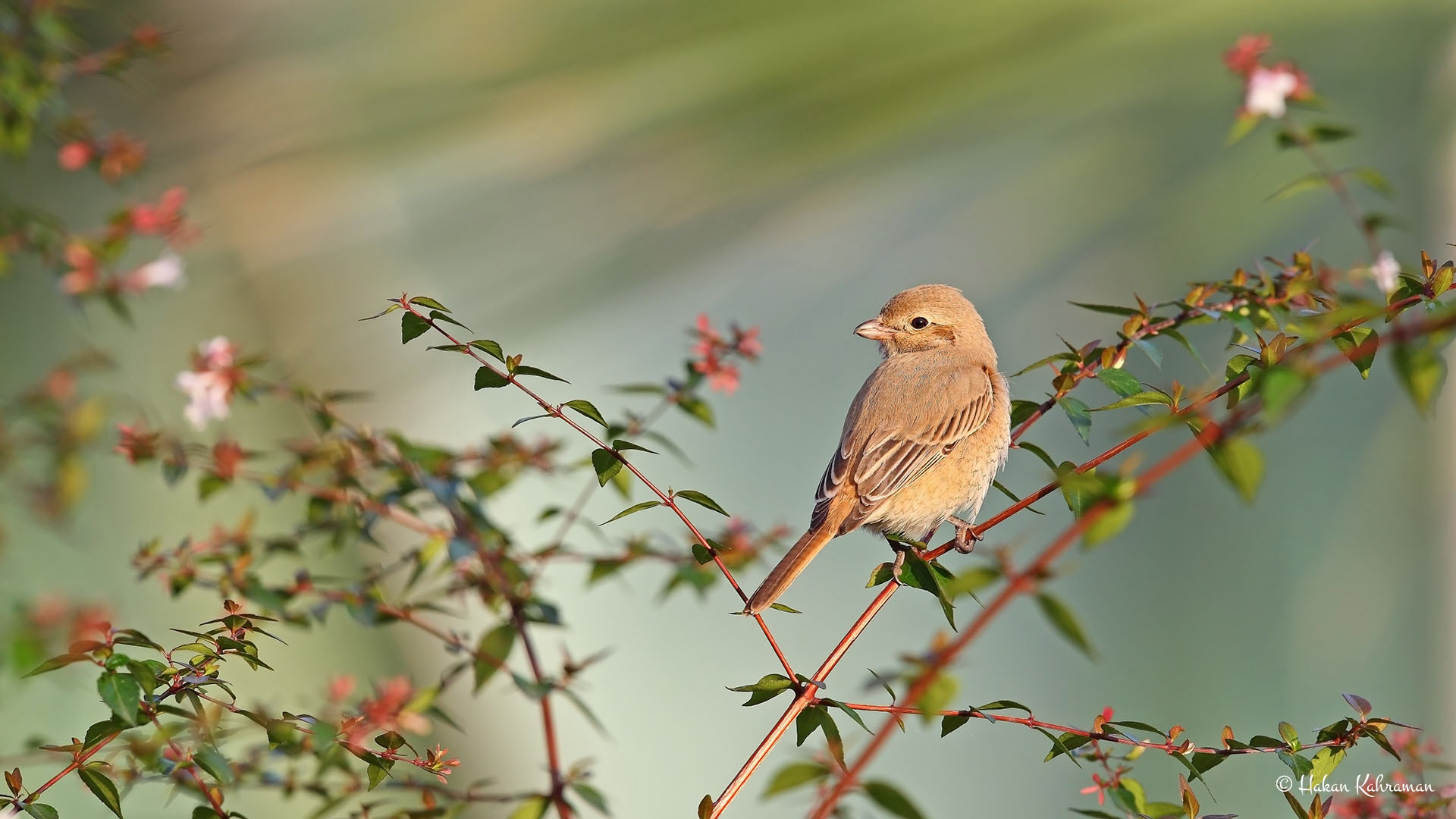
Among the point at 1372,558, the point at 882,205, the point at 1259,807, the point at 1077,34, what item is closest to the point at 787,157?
the point at 882,205

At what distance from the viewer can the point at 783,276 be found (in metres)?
3.13

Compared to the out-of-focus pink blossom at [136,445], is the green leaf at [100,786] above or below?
below

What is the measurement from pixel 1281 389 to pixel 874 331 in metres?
1.70

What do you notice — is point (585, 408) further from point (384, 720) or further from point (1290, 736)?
point (1290, 736)

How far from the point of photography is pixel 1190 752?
1423mm

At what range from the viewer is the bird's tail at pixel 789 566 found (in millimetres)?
1770

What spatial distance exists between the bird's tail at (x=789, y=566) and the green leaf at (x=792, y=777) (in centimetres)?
71

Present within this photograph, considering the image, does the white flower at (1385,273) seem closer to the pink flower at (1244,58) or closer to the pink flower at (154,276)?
the pink flower at (1244,58)

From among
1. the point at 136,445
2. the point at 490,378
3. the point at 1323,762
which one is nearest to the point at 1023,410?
the point at 1323,762

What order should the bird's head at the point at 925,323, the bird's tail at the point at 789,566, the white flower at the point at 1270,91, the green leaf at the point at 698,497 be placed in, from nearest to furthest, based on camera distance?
1. the green leaf at the point at 698,497
2. the white flower at the point at 1270,91
3. the bird's tail at the point at 789,566
4. the bird's head at the point at 925,323

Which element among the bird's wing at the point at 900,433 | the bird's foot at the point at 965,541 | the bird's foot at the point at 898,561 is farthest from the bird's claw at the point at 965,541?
the bird's foot at the point at 898,561

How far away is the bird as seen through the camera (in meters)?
2.09

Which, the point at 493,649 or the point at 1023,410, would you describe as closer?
the point at 493,649

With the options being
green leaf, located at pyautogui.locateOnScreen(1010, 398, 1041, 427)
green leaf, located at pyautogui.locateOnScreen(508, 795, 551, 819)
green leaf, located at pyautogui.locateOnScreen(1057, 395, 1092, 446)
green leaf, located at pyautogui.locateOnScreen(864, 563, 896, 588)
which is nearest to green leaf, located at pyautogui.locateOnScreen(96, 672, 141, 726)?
green leaf, located at pyautogui.locateOnScreen(508, 795, 551, 819)
